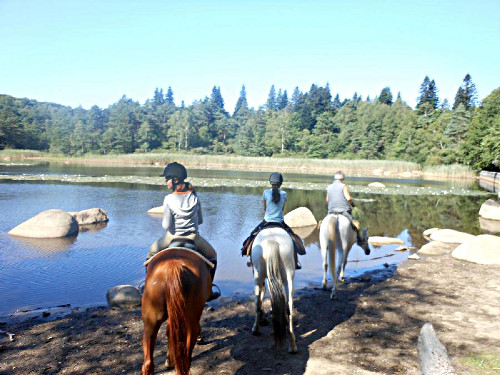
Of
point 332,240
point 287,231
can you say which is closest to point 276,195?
point 287,231

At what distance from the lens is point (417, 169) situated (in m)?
61.5

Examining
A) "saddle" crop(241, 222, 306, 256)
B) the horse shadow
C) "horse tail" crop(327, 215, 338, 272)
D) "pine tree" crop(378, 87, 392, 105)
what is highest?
"pine tree" crop(378, 87, 392, 105)

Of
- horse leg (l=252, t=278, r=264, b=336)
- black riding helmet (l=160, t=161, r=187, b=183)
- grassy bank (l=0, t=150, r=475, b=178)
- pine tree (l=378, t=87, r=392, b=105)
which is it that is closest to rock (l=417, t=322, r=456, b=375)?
horse leg (l=252, t=278, r=264, b=336)

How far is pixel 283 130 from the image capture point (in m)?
93.6

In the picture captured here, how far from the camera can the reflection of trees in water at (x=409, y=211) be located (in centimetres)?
1652

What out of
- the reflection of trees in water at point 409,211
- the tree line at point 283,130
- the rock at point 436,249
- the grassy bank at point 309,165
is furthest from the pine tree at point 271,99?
the rock at point 436,249

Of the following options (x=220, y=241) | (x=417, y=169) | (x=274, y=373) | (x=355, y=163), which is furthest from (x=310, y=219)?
(x=417, y=169)

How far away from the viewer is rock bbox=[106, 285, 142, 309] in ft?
22.3

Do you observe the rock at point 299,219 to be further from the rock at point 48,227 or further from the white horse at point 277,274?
the white horse at point 277,274

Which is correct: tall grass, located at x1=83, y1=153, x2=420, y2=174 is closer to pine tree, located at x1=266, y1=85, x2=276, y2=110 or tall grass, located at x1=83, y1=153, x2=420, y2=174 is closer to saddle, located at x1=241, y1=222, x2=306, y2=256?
saddle, located at x1=241, y1=222, x2=306, y2=256

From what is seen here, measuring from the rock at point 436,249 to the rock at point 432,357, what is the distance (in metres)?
7.94

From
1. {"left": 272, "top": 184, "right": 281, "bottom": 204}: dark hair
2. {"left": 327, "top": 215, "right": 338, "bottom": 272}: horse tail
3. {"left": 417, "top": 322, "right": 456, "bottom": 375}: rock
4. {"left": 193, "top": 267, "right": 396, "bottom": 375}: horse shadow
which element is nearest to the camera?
{"left": 417, "top": 322, "right": 456, "bottom": 375}: rock

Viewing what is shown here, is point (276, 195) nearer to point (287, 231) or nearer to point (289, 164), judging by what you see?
point (287, 231)

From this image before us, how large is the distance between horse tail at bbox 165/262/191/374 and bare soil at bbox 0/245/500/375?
830mm
